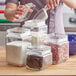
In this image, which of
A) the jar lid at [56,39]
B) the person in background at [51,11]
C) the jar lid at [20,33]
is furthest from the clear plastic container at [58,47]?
the person in background at [51,11]

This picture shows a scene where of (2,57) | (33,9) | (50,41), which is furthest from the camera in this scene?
(33,9)

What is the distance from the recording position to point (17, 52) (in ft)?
4.20

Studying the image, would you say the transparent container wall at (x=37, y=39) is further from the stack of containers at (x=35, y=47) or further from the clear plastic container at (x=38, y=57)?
the clear plastic container at (x=38, y=57)

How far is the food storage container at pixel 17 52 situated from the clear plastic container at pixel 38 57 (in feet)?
0.14

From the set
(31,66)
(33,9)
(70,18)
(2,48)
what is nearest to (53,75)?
(31,66)

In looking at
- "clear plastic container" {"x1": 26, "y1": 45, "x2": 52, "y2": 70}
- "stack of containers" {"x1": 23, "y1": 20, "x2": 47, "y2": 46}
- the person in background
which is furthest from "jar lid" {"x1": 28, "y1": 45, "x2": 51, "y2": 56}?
the person in background

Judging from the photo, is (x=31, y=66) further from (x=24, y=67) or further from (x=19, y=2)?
(x=19, y=2)

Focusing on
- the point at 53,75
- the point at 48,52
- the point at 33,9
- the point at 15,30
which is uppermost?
the point at 33,9

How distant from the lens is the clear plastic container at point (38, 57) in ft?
4.00

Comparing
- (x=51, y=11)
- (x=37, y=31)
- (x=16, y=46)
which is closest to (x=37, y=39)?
(x=37, y=31)

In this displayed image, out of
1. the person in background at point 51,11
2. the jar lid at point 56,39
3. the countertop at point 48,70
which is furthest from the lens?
the person in background at point 51,11

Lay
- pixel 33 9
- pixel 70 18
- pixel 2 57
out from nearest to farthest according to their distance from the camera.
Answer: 1. pixel 2 57
2. pixel 33 9
3. pixel 70 18

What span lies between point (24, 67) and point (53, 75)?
18 cm

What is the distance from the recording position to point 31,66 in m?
1.24
